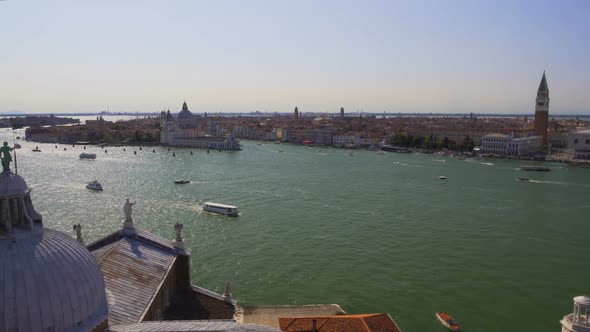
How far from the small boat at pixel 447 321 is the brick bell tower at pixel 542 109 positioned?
38203 millimetres

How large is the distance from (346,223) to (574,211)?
8279mm

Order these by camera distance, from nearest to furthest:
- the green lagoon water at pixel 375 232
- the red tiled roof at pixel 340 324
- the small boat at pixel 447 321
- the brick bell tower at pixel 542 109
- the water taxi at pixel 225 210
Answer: the red tiled roof at pixel 340 324 < the small boat at pixel 447 321 < the green lagoon water at pixel 375 232 < the water taxi at pixel 225 210 < the brick bell tower at pixel 542 109

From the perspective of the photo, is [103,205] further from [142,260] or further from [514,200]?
[514,200]

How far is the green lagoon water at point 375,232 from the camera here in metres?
8.55

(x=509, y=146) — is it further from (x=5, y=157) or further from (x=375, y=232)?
(x=5, y=157)

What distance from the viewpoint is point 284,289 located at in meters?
8.81

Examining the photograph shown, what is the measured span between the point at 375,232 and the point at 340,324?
270 inches

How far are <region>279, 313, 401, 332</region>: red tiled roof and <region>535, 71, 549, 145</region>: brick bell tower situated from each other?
39718 mm

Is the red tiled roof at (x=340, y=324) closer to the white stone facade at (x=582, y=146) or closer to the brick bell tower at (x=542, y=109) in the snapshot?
the white stone facade at (x=582, y=146)

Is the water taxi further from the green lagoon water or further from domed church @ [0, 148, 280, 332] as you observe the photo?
domed church @ [0, 148, 280, 332]

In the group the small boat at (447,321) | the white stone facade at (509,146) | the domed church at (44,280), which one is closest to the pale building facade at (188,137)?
the white stone facade at (509,146)

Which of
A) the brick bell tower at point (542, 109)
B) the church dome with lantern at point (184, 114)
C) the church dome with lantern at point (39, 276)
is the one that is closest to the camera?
the church dome with lantern at point (39, 276)

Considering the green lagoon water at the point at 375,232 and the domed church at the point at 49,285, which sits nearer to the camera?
the domed church at the point at 49,285

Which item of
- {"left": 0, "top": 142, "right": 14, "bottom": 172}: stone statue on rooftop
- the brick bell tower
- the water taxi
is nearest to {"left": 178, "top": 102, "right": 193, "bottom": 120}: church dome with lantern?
the brick bell tower
